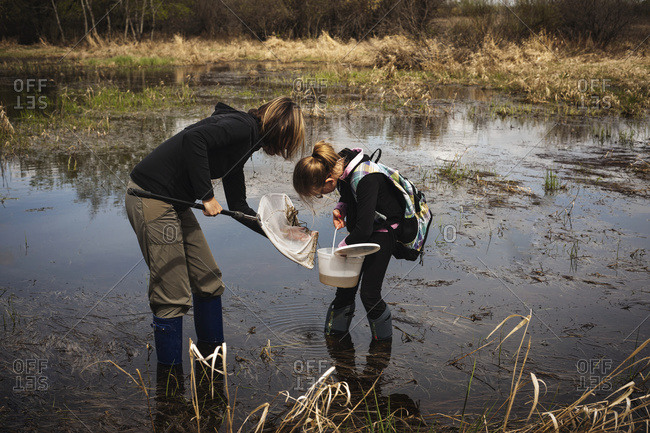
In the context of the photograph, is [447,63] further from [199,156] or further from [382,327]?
[199,156]

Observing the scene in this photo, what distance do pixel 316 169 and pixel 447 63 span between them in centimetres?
1883

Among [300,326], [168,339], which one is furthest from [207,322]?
[300,326]

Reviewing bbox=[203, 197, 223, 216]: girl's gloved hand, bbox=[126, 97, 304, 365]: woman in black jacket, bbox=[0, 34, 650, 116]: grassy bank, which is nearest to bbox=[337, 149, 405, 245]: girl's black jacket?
bbox=[126, 97, 304, 365]: woman in black jacket

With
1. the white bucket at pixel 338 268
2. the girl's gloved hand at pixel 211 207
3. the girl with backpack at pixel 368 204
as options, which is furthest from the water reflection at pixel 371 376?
the girl's gloved hand at pixel 211 207

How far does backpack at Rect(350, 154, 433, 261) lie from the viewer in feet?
10.7

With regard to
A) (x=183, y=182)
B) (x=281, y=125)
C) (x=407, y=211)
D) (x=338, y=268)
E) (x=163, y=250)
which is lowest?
(x=338, y=268)

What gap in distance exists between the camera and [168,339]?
327 centimetres

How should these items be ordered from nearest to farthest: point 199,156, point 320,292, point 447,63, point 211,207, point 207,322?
point 199,156, point 211,207, point 207,322, point 320,292, point 447,63

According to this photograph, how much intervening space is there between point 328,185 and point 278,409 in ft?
4.18

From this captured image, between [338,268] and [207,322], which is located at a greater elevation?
[338,268]

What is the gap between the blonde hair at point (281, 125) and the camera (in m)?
3.14

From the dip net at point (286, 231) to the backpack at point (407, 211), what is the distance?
45 centimetres

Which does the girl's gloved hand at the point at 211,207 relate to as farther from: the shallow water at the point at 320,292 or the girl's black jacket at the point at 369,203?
the shallow water at the point at 320,292

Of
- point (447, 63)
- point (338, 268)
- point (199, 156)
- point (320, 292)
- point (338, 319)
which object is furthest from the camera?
point (447, 63)
